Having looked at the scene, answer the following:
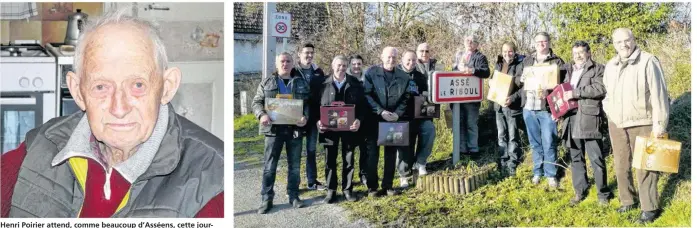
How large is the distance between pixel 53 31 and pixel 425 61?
332 cm

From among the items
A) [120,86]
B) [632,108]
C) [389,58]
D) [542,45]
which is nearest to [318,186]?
[389,58]

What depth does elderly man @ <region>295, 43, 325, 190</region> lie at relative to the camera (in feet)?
21.2

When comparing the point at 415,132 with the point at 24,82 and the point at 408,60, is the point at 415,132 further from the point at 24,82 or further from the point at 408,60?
the point at 24,82

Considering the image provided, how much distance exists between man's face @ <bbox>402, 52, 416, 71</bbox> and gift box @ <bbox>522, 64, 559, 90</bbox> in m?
0.98

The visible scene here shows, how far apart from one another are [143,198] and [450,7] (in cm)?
311

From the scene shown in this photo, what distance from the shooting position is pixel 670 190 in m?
6.32

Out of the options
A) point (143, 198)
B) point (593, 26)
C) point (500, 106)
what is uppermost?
point (593, 26)

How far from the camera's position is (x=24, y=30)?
21.6 feet

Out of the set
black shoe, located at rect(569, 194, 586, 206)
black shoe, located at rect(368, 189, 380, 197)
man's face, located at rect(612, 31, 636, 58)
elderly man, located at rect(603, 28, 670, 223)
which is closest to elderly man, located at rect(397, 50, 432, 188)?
black shoe, located at rect(368, 189, 380, 197)

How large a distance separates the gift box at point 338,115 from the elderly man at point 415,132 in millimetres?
525

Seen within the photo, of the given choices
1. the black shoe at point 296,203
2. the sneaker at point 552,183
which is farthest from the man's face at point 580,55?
the black shoe at point 296,203

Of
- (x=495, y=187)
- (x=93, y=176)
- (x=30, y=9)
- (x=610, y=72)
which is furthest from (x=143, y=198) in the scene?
(x=610, y=72)

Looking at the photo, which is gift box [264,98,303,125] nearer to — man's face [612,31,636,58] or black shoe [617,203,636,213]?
man's face [612,31,636,58]

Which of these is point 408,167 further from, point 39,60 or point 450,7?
point 39,60
